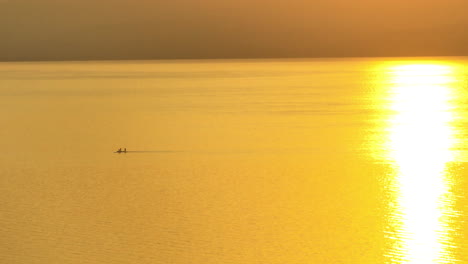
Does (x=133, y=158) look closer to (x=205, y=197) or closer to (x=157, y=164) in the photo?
(x=157, y=164)

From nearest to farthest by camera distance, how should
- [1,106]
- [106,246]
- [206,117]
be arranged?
[106,246] < [206,117] < [1,106]

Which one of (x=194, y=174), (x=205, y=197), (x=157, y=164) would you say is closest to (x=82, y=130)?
(x=157, y=164)

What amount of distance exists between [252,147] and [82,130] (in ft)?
18.2

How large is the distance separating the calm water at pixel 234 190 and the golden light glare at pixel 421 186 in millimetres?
26

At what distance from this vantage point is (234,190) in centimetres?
1235

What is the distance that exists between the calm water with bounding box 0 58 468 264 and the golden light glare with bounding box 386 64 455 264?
3cm

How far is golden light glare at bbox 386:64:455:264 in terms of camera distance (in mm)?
8777

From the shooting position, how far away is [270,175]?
13547mm

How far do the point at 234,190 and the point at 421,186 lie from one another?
269 centimetres

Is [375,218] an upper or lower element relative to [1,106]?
lower

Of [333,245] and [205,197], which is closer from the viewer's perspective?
[333,245]

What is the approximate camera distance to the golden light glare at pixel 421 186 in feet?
28.8

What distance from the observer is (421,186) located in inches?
489

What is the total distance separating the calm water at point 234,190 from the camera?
8875mm
